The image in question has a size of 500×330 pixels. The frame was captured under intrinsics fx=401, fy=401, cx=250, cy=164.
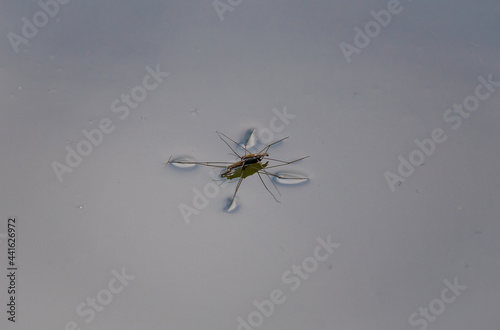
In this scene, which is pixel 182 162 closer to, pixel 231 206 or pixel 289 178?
pixel 231 206

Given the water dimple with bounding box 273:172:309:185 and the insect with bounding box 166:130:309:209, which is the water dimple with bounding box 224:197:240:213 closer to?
the insect with bounding box 166:130:309:209

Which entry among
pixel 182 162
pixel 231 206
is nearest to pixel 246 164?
pixel 231 206

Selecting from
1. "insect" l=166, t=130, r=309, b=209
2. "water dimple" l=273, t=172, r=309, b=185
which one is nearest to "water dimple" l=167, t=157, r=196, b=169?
"insect" l=166, t=130, r=309, b=209

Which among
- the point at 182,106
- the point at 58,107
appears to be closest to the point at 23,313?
the point at 58,107

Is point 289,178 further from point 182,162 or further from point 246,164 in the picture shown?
point 182,162

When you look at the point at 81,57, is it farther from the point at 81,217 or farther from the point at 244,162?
the point at 244,162

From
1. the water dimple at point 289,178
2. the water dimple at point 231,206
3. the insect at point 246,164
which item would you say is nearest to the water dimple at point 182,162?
the insect at point 246,164

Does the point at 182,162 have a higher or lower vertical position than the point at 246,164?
higher

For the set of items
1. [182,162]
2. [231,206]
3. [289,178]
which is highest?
[182,162]
